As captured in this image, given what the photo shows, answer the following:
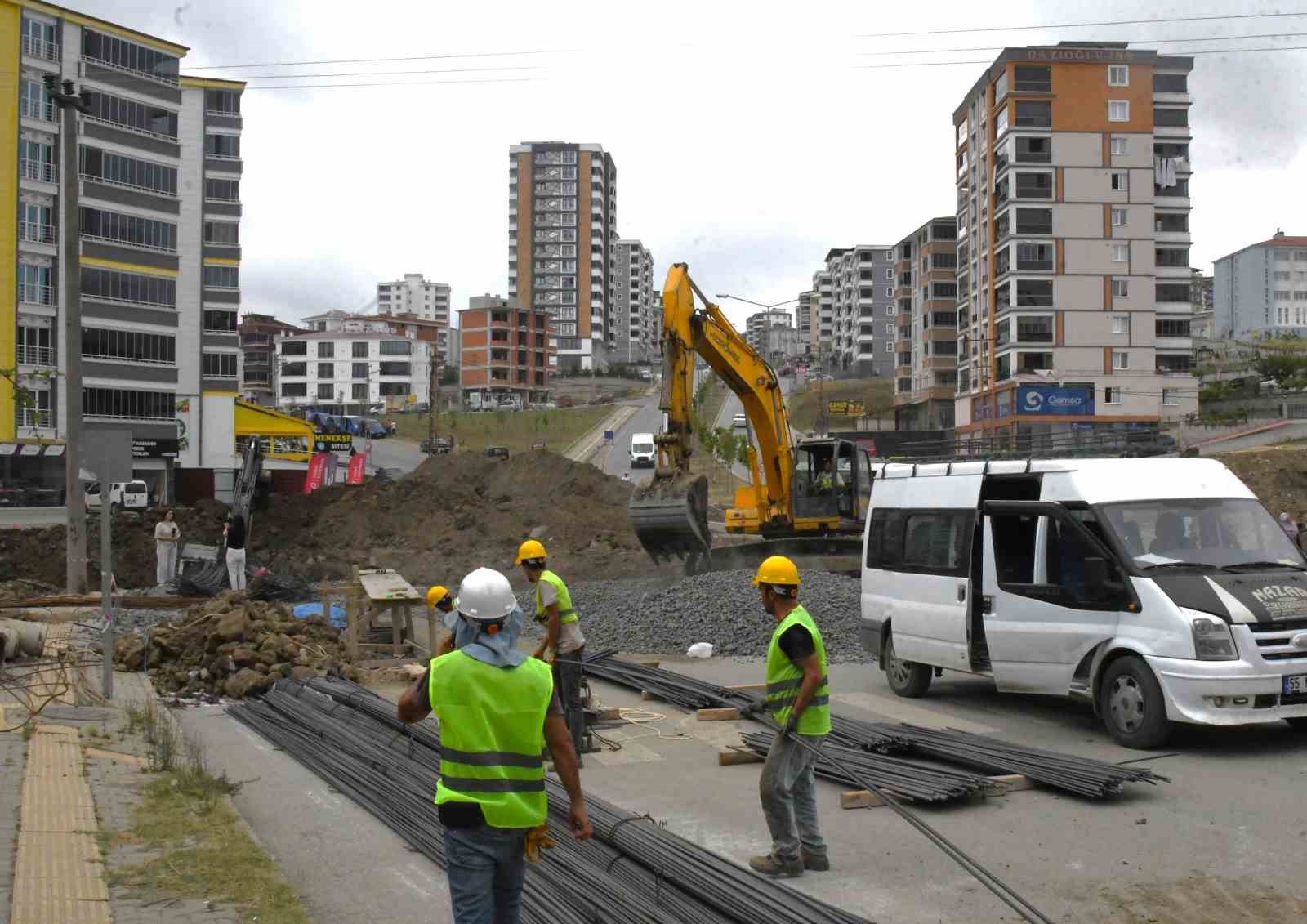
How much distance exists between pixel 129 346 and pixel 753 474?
146ft

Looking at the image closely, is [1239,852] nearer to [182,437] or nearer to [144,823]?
[144,823]

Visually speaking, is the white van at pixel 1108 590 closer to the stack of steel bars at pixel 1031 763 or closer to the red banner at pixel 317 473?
the stack of steel bars at pixel 1031 763

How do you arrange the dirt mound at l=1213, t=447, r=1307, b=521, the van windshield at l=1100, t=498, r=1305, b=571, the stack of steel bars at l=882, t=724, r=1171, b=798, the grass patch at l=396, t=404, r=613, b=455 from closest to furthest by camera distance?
the stack of steel bars at l=882, t=724, r=1171, b=798
the van windshield at l=1100, t=498, r=1305, b=571
the dirt mound at l=1213, t=447, r=1307, b=521
the grass patch at l=396, t=404, r=613, b=455

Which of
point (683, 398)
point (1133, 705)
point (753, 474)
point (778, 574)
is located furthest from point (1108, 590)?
point (753, 474)

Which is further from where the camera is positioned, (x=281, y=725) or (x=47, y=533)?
(x=47, y=533)

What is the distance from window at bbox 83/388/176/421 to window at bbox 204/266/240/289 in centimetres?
828

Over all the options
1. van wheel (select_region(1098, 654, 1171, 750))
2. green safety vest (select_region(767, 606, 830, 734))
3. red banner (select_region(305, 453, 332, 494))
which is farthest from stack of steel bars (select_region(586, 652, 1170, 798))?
red banner (select_region(305, 453, 332, 494))

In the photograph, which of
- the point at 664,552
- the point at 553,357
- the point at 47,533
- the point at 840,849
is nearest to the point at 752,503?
the point at 664,552

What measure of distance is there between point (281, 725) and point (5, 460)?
1959 inches

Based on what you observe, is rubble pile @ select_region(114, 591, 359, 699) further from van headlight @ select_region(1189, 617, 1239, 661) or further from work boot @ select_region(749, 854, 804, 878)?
van headlight @ select_region(1189, 617, 1239, 661)

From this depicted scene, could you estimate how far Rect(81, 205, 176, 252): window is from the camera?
189ft

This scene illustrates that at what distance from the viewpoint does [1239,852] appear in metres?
7.11

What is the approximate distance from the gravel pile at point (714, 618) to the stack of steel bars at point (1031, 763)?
6627mm

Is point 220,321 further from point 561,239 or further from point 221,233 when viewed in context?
point 561,239
